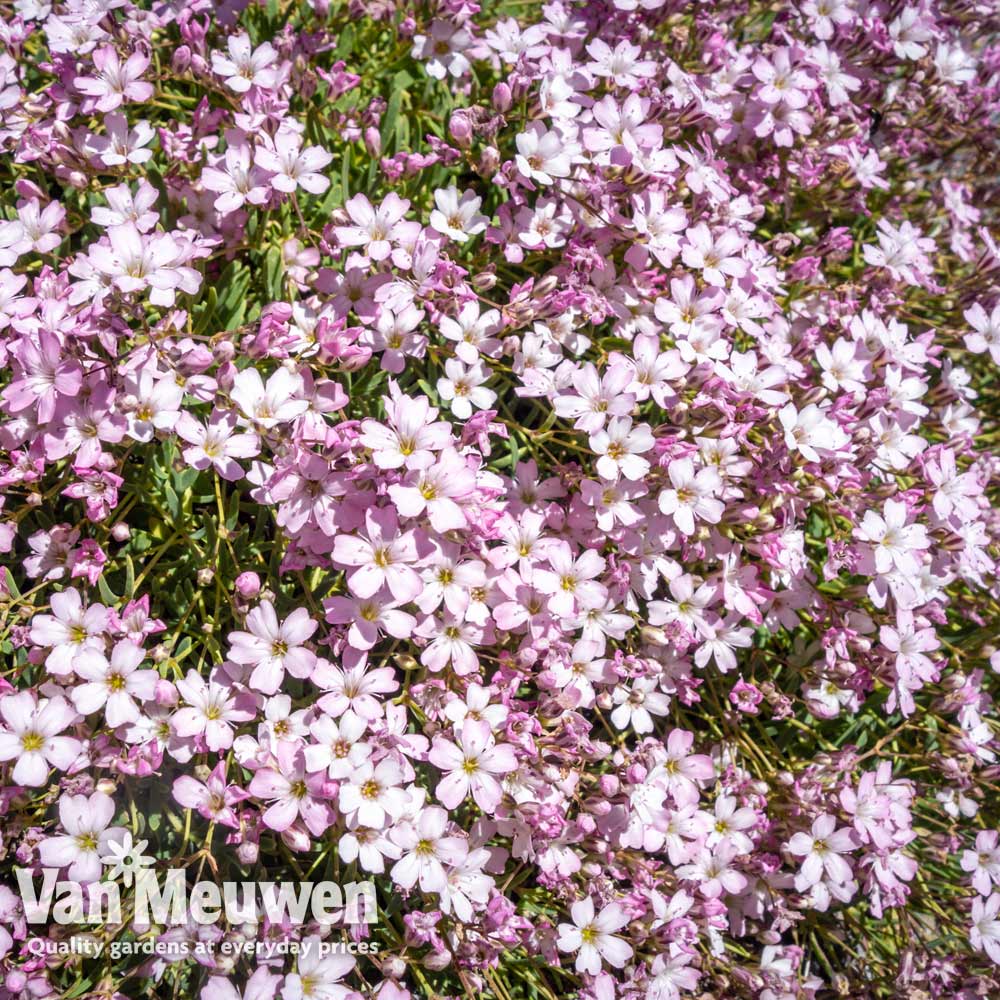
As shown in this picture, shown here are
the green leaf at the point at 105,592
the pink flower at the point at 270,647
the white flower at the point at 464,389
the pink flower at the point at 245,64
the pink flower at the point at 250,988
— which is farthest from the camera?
the pink flower at the point at 245,64

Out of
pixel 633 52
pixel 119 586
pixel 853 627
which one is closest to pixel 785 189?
pixel 633 52

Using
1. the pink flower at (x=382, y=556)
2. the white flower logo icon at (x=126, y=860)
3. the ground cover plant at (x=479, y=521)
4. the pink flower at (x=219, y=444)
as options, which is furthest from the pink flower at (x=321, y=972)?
the pink flower at (x=219, y=444)

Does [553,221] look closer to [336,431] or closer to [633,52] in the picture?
[633,52]

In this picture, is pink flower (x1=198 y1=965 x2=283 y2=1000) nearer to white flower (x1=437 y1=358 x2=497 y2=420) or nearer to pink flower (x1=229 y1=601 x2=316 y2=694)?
pink flower (x1=229 y1=601 x2=316 y2=694)

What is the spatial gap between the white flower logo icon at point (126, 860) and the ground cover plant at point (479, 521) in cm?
1

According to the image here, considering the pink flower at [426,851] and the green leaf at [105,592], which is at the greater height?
the green leaf at [105,592]

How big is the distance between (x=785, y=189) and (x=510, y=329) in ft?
4.13

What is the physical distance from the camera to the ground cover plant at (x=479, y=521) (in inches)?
79.7

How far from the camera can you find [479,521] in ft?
6.66

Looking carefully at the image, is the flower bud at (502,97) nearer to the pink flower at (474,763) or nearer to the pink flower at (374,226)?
the pink flower at (374,226)

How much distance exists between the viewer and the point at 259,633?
2.04m

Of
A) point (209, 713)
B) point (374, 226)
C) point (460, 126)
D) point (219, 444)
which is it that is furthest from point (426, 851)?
point (460, 126)

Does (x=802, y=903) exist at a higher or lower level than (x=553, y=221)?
lower

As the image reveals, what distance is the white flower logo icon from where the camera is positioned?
6.45 feet
